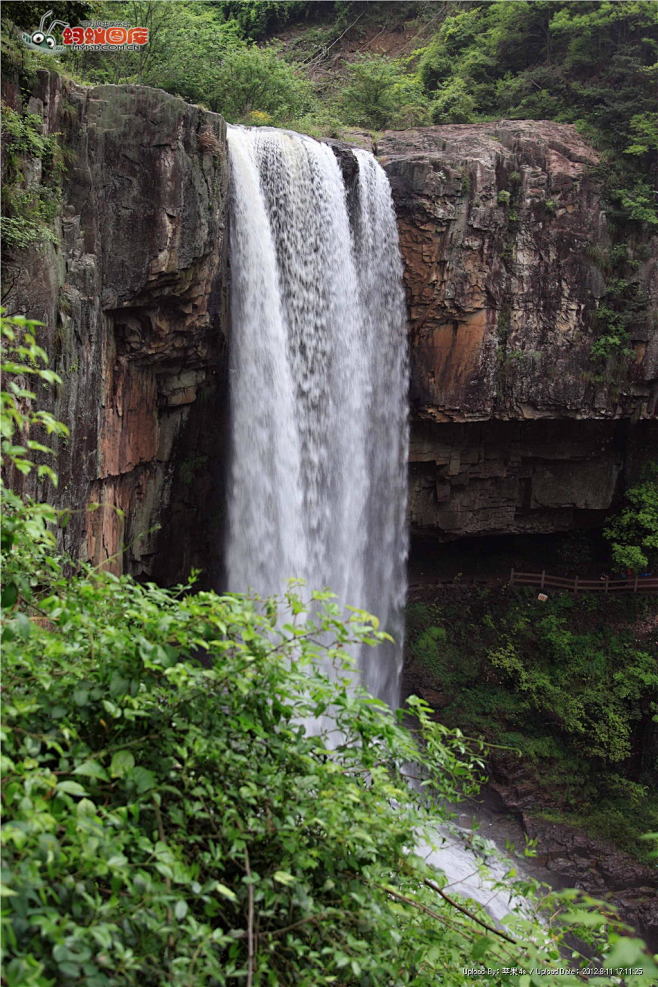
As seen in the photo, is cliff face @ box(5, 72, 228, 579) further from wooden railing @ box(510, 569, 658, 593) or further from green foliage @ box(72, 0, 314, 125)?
wooden railing @ box(510, 569, 658, 593)

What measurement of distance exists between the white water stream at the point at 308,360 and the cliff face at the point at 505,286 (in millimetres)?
741

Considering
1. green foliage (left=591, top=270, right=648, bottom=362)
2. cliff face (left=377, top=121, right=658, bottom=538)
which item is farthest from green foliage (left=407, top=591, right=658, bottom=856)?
green foliage (left=591, top=270, right=648, bottom=362)

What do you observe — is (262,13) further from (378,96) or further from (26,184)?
(26,184)

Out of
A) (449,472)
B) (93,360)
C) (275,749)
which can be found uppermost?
(93,360)

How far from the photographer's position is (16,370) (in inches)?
126

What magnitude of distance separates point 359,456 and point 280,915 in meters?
11.9

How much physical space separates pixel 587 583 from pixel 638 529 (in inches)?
66.2

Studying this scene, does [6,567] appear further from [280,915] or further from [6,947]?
[280,915]

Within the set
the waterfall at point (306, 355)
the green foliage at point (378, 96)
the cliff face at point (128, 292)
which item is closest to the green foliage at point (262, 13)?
the green foliage at point (378, 96)

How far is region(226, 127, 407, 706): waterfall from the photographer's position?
485 inches

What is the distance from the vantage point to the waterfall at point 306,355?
1231cm

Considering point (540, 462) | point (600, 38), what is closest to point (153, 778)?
point (540, 462)

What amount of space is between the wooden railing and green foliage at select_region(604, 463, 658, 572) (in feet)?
1.09

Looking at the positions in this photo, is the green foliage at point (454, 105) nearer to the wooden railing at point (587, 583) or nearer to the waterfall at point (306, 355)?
the waterfall at point (306, 355)
